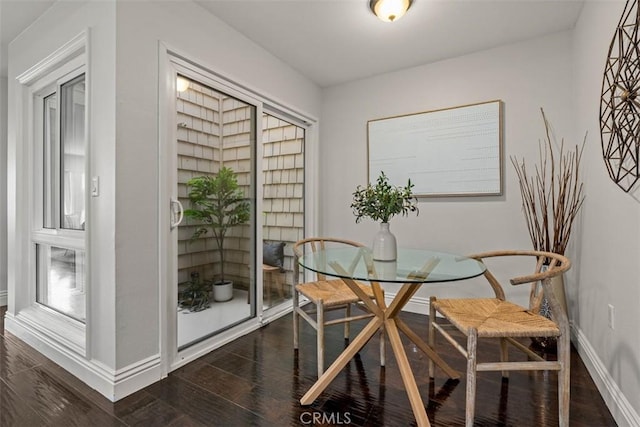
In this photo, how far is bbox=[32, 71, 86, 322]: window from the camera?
215 cm

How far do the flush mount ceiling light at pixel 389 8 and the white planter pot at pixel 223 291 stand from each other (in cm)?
226

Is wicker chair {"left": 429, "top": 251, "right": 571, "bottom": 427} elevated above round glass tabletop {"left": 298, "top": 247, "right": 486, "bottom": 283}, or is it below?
below

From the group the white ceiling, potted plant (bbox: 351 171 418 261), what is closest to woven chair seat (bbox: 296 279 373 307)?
potted plant (bbox: 351 171 418 261)

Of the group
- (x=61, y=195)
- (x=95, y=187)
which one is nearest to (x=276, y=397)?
(x=95, y=187)

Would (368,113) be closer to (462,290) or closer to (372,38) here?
(372,38)

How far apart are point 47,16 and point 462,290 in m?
3.92

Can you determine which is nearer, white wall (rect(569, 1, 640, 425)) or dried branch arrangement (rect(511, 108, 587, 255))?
white wall (rect(569, 1, 640, 425))

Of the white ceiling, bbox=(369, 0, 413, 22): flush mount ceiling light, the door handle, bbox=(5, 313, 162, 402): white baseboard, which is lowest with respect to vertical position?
bbox=(5, 313, 162, 402): white baseboard

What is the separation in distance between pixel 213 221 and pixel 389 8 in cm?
193

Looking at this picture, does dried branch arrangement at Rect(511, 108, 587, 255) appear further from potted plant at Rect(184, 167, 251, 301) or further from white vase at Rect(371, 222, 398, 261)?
potted plant at Rect(184, 167, 251, 301)

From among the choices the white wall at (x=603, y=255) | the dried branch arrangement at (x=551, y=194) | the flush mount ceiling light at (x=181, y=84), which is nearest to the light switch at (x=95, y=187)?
the flush mount ceiling light at (x=181, y=84)

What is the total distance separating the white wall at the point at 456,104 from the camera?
8.33 ft

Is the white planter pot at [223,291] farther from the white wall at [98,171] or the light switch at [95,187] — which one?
the light switch at [95,187]

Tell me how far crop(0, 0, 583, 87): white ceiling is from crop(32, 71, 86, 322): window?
615mm
